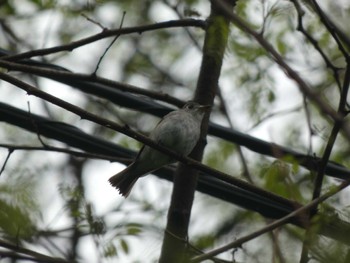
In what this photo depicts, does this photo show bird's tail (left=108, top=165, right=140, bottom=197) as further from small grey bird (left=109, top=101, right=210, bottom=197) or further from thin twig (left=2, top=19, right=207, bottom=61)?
thin twig (left=2, top=19, right=207, bottom=61)

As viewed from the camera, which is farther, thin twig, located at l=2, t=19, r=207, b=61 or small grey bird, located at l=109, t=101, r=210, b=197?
small grey bird, located at l=109, t=101, r=210, b=197

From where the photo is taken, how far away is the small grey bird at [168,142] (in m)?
7.36

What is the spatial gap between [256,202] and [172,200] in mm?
859

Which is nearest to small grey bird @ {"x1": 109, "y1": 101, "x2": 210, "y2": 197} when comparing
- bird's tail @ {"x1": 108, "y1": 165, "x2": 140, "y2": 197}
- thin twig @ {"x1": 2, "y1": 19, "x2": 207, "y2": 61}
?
bird's tail @ {"x1": 108, "y1": 165, "x2": 140, "y2": 197}

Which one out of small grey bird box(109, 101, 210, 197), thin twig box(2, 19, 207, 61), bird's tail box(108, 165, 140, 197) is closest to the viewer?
thin twig box(2, 19, 207, 61)

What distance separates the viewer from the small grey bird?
7355 mm

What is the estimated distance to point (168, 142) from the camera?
7609 mm

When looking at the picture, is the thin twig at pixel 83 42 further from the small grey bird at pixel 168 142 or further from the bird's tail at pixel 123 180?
the bird's tail at pixel 123 180

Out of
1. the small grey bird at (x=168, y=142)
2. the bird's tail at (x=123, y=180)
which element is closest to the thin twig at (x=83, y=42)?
the small grey bird at (x=168, y=142)

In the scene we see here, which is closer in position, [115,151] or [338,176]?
[338,176]

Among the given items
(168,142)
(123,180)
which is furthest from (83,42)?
(123,180)

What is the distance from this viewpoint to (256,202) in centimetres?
659

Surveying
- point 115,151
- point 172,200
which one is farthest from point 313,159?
point 115,151

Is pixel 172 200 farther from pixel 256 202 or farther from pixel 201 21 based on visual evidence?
pixel 201 21
